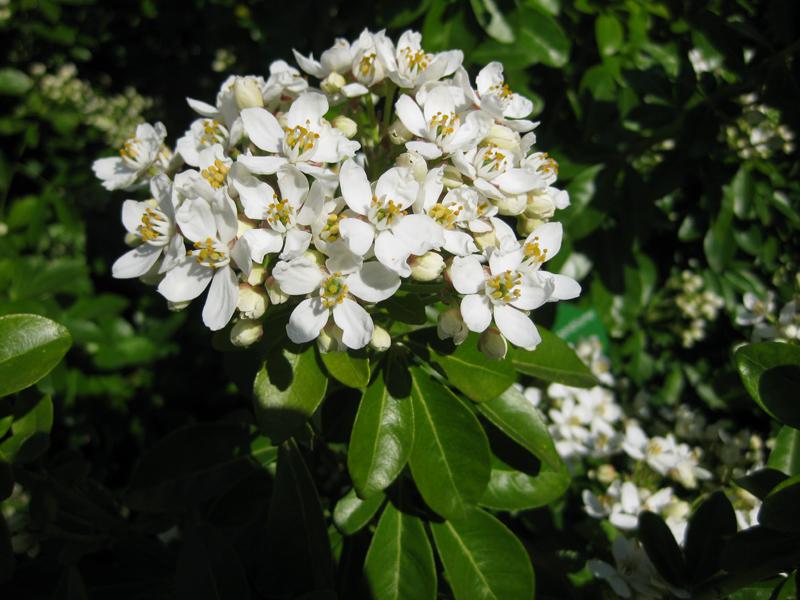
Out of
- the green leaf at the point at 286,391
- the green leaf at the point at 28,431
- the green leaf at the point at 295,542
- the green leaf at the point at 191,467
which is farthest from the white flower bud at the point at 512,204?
the green leaf at the point at 28,431

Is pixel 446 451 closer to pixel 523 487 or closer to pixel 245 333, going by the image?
pixel 523 487

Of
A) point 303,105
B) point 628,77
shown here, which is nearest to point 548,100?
point 628,77

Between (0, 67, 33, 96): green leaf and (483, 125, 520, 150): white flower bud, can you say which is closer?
(483, 125, 520, 150): white flower bud

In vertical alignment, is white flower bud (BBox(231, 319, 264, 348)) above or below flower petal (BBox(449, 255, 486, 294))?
above

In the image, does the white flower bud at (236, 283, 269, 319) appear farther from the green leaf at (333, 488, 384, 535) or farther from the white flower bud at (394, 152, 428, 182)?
the green leaf at (333, 488, 384, 535)

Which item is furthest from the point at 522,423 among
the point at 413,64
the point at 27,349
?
the point at 27,349

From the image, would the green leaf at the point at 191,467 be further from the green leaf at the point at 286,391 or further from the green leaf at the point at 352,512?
the green leaf at the point at 286,391

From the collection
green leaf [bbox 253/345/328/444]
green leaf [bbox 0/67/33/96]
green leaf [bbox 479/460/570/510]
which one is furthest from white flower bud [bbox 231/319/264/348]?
green leaf [bbox 0/67/33/96]
